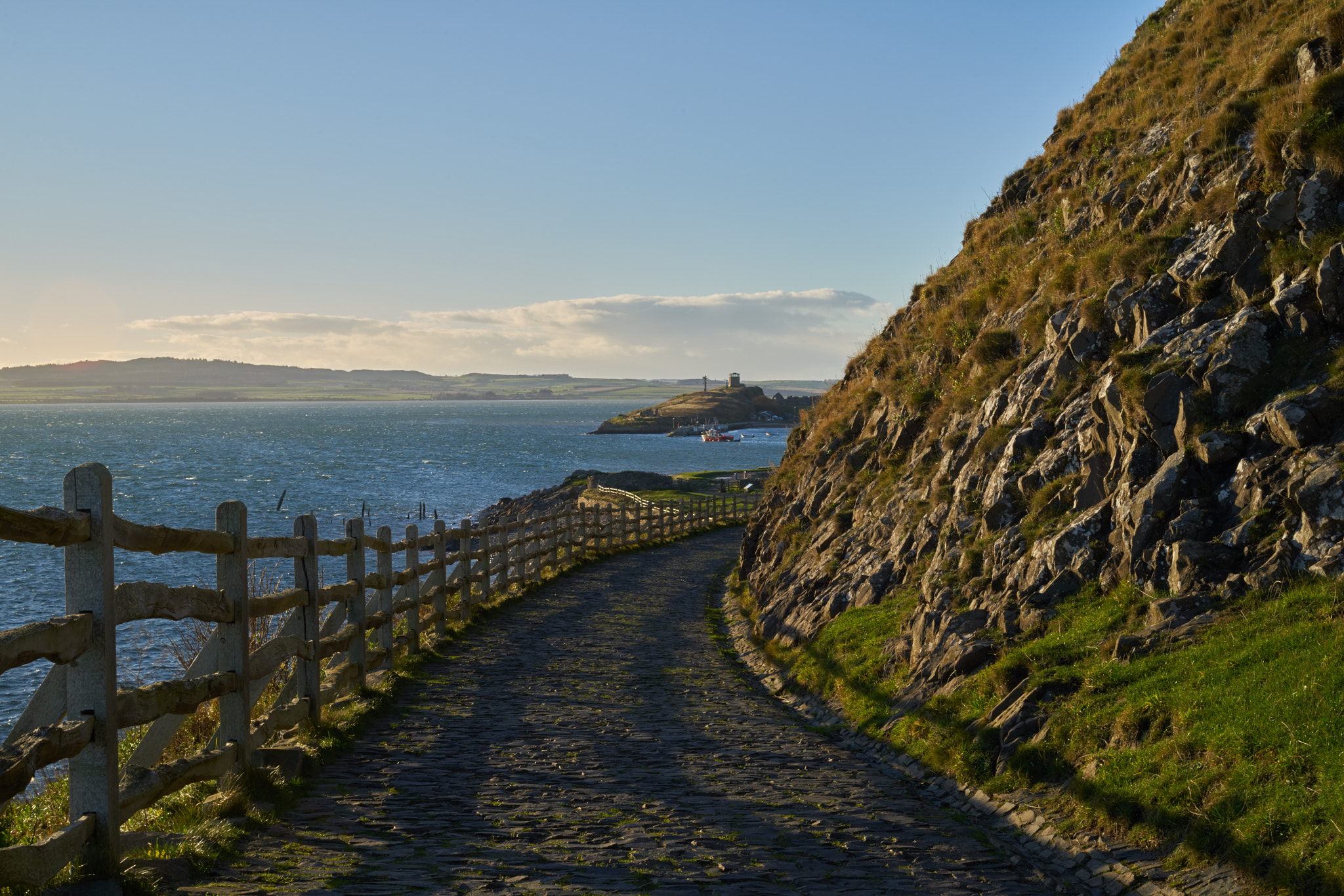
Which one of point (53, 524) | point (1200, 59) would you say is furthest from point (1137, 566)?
point (1200, 59)

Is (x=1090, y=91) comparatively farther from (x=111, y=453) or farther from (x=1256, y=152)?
(x=111, y=453)

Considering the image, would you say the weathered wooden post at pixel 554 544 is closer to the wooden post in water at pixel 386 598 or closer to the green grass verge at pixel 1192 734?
the wooden post in water at pixel 386 598

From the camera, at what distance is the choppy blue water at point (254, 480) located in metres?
31.2

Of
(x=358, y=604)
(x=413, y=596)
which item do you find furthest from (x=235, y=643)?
(x=413, y=596)

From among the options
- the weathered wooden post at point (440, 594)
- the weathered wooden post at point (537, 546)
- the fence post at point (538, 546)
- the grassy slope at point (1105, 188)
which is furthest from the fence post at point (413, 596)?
the fence post at point (538, 546)

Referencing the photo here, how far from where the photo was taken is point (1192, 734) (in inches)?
285

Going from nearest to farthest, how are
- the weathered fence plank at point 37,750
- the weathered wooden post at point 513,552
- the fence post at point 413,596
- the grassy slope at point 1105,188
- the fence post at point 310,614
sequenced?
the weathered fence plank at point 37,750 → the fence post at point 310,614 → the grassy slope at point 1105,188 → the fence post at point 413,596 → the weathered wooden post at point 513,552

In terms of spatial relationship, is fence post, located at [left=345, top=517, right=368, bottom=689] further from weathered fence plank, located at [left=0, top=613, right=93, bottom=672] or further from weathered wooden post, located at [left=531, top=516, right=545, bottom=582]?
weathered wooden post, located at [left=531, top=516, right=545, bottom=582]

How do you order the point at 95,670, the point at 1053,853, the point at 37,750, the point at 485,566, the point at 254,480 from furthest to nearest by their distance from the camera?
the point at 254,480, the point at 485,566, the point at 1053,853, the point at 95,670, the point at 37,750

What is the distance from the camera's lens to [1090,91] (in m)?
24.0

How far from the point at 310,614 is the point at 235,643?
2004mm

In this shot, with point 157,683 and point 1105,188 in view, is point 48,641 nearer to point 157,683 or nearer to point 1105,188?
point 157,683

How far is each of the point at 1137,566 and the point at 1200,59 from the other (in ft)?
42.5

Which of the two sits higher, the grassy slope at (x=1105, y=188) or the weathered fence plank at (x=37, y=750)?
the grassy slope at (x=1105, y=188)
